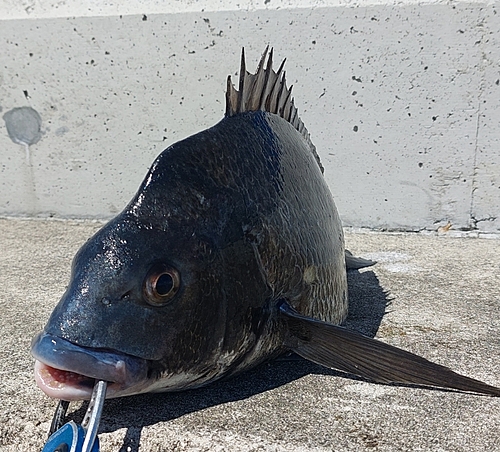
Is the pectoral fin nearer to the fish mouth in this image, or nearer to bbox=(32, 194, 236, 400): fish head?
bbox=(32, 194, 236, 400): fish head

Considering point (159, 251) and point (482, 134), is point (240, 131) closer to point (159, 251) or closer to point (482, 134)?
point (159, 251)

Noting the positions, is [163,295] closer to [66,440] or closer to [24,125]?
[66,440]

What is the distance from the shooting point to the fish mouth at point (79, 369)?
5.21ft

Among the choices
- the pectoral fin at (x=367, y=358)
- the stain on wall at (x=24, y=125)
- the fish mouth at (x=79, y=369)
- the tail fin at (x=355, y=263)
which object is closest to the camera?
the fish mouth at (x=79, y=369)

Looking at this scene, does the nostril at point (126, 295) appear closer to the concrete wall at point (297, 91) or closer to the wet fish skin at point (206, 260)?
the wet fish skin at point (206, 260)

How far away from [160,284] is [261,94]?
0.94 metres

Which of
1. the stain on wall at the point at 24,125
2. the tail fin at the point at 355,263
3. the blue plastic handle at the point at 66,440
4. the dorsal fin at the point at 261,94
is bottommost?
the tail fin at the point at 355,263

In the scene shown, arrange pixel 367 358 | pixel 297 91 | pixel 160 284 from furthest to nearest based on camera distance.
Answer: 1. pixel 297 91
2. pixel 367 358
3. pixel 160 284

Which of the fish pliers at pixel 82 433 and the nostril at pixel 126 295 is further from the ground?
the nostril at pixel 126 295

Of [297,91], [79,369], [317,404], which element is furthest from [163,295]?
[297,91]

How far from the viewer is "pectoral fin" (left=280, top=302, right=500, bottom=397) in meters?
1.92

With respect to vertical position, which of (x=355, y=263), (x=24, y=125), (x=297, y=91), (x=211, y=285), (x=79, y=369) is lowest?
(x=355, y=263)

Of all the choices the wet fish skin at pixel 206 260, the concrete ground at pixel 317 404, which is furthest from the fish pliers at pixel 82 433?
the concrete ground at pixel 317 404

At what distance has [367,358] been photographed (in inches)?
76.5
